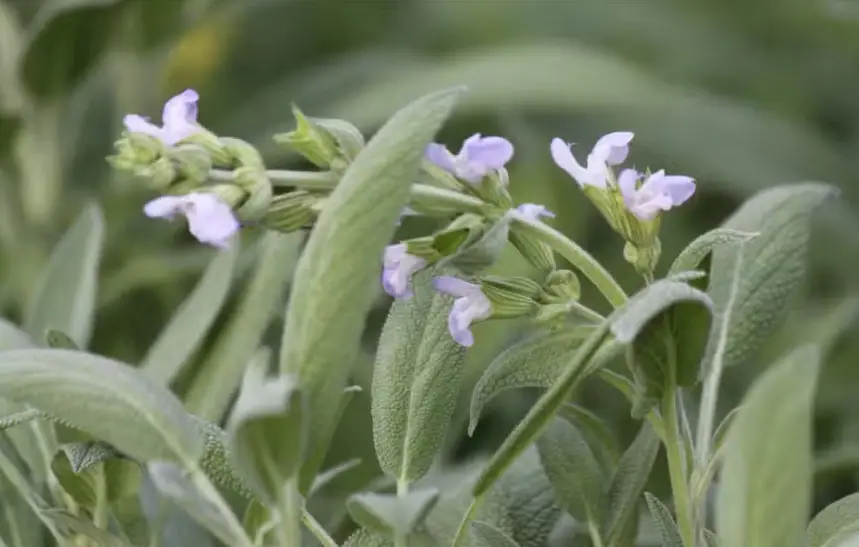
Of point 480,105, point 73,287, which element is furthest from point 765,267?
point 480,105

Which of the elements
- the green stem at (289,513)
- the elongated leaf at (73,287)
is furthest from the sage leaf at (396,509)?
the elongated leaf at (73,287)

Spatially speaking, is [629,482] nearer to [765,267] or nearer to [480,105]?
[765,267]

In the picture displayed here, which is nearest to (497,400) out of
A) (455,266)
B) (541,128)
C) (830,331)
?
(830,331)

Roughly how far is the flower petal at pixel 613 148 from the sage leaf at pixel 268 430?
0.40ft

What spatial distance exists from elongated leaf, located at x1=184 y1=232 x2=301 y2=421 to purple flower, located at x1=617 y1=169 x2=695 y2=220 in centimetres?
18

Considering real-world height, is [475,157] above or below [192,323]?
above

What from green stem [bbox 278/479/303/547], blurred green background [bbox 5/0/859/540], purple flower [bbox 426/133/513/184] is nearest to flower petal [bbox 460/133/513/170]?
purple flower [bbox 426/133/513/184]

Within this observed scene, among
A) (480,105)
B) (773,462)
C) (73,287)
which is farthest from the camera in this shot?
(480,105)

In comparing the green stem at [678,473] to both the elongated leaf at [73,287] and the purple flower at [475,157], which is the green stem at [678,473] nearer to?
the purple flower at [475,157]

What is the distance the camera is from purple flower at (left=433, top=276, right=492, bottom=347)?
308 mm

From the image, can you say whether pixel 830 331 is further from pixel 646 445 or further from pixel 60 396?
pixel 60 396

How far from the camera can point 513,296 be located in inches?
12.5

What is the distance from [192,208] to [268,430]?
2.6 inches

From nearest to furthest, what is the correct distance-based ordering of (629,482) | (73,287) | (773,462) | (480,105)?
1. (773,462)
2. (629,482)
3. (73,287)
4. (480,105)
